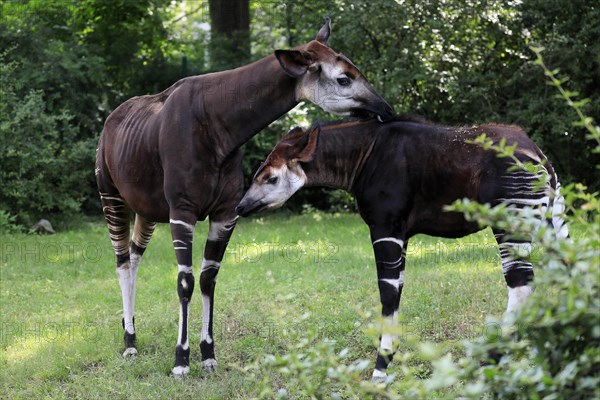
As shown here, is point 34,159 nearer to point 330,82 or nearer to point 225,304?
point 225,304

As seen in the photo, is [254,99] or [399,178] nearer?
[399,178]

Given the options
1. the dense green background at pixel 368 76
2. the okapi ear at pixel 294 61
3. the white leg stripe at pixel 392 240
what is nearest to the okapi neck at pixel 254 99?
the okapi ear at pixel 294 61

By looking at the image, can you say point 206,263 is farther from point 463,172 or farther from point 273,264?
point 273,264

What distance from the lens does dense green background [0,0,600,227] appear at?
10.9m

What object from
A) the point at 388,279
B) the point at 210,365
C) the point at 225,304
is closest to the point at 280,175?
the point at 388,279

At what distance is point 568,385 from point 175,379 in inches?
123

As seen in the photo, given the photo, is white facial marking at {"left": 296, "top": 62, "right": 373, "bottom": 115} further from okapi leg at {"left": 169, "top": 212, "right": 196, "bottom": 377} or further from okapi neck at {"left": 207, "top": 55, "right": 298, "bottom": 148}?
okapi leg at {"left": 169, "top": 212, "right": 196, "bottom": 377}

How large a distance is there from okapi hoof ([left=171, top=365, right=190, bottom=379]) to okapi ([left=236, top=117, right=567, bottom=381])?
3.92 ft

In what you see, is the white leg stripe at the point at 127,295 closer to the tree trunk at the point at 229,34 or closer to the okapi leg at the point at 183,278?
the okapi leg at the point at 183,278

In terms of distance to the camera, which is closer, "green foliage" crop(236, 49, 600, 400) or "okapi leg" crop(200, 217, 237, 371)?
"green foliage" crop(236, 49, 600, 400)

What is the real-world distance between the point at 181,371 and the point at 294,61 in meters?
2.16

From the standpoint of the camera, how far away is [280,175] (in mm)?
4836

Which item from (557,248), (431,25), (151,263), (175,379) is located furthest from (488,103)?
(557,248)

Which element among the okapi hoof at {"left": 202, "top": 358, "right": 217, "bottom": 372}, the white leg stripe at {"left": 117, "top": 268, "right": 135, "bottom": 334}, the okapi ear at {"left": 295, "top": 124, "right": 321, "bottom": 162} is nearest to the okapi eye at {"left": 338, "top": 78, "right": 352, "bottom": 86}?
the okapi ear at {"left": 295, "top": 124, "right": 321, "bottom": 162}
